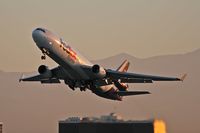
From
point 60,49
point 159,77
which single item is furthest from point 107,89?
point 60,49

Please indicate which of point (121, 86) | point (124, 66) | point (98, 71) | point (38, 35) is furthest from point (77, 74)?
point (124, 66)

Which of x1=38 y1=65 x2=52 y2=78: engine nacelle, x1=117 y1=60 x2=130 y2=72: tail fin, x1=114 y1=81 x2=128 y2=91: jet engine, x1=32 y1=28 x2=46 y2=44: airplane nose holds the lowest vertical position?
x1=114 y1=81 x2=128 y2=91: jet engine

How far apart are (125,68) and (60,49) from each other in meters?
33.8

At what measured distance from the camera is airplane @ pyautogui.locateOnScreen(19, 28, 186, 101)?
3489 inches

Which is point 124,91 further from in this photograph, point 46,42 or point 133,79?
point 46,42

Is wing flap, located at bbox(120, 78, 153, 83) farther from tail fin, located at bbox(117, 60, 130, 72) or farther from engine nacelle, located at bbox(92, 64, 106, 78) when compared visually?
tail fin, located at bbox(117, 60, 130, 72)

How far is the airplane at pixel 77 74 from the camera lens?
88625 millimetres

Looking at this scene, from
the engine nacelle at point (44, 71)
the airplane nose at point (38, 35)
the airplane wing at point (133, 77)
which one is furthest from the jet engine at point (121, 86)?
the airplane nose at point (38, 35)

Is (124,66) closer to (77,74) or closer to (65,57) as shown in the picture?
(77,74)

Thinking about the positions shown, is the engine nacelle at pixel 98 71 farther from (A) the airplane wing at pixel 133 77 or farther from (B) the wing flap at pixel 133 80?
(B) the wing flap at pixel 133 80

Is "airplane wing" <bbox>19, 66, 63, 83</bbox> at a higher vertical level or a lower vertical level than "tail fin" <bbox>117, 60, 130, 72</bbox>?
lower

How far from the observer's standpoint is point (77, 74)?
307ft

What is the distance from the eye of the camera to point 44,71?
316ft

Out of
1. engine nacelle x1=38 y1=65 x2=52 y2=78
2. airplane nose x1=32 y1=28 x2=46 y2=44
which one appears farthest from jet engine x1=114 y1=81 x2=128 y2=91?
airplane nose x1=32 y1=28 x2=46 y2=44
